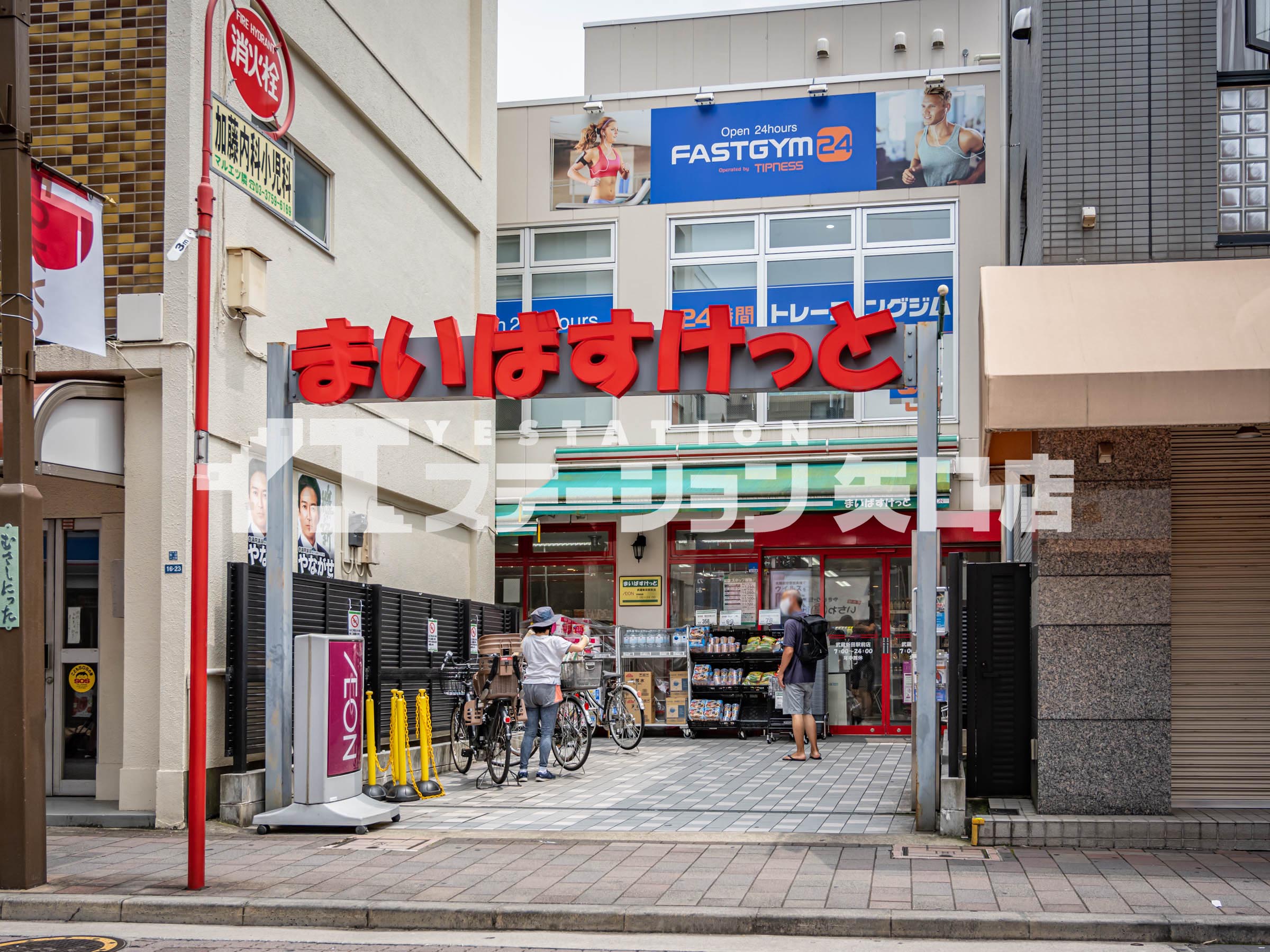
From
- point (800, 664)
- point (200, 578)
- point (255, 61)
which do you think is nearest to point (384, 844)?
point (200, 578)

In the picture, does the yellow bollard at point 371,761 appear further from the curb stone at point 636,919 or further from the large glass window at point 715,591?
the large glass window at point 715,591

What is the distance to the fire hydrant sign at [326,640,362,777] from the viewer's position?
421 inches

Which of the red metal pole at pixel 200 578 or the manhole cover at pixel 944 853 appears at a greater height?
the red metal pole at pixel 200 578

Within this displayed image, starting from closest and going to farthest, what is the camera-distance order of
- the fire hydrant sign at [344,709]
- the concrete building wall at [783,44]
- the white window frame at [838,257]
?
the fire hydrant sign at [344,709]
the white window frame at [838,257]
the concrete building wall at [783,44]

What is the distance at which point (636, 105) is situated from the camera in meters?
21.7

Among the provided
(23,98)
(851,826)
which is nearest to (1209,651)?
(851,826)

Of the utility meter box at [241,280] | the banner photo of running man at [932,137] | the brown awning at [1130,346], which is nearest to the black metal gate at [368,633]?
the utility meter box at [241,280]

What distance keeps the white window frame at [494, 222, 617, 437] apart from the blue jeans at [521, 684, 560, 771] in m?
7.89

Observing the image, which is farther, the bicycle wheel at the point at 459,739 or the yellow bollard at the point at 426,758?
the bicycle wheel at the point at 459,739

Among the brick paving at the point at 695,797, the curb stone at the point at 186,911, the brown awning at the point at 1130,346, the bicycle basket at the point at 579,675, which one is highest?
the brown awning at the point at 1130,346

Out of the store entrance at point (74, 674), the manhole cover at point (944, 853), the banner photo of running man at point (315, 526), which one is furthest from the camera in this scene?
the banner photo of running man at point (315, 526)

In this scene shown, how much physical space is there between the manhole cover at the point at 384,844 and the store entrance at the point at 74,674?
10.6 ft

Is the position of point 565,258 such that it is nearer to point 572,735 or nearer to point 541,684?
point 572,735

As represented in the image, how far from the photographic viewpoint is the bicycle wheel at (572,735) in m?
14.7
